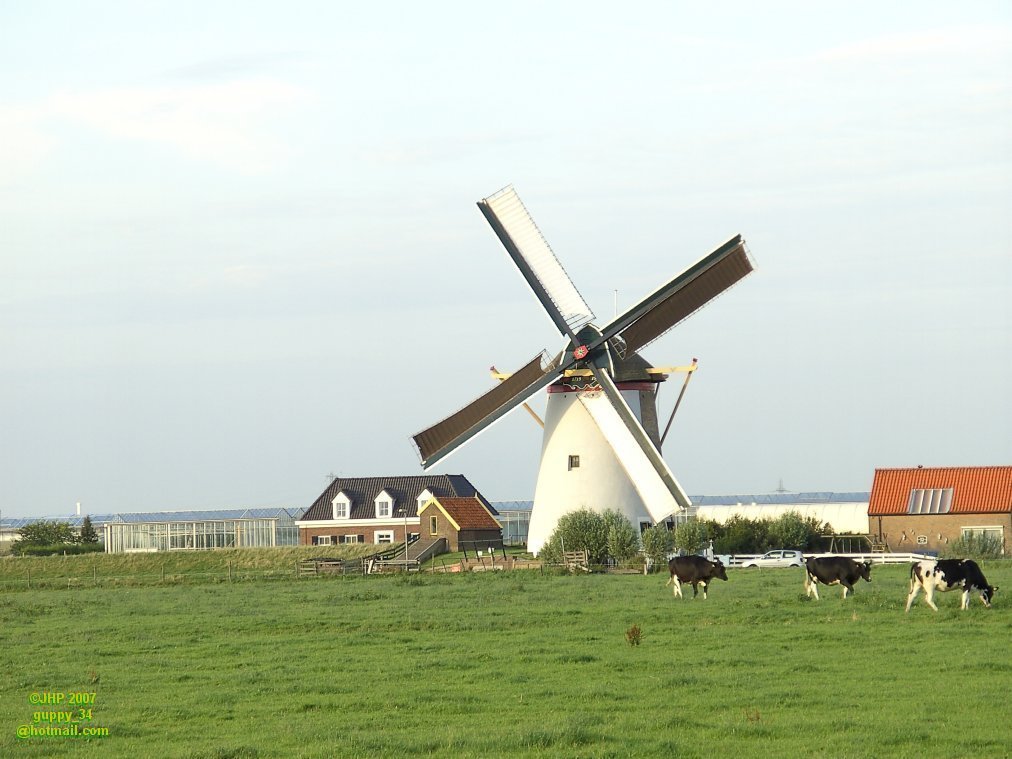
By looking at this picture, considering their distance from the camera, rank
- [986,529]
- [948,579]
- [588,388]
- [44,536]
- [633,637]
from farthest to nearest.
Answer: [44,536], [986,529], [588,388], [948,579], [633,637]

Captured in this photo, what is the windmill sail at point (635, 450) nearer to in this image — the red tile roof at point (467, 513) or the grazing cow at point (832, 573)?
the red tile roof at point (467, 513)

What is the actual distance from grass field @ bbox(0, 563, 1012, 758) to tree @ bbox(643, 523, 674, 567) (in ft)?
54.3

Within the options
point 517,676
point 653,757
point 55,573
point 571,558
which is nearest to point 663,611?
point 517,676

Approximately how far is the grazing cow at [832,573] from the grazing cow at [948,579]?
114 inches

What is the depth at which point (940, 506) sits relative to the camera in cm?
5716

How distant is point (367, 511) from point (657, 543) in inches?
1376

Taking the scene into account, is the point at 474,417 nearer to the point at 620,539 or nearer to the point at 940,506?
the point at 620,539

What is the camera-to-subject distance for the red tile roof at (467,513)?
66000 mm

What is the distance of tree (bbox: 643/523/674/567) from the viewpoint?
4782 centimetres

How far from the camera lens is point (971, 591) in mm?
25297

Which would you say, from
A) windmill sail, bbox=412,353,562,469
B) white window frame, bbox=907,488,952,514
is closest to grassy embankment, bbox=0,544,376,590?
windmill sail, bbox=412,353,562,469

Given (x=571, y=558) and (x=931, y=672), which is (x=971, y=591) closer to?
(x=931, y=672)

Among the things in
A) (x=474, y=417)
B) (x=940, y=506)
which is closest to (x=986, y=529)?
(x=940, y=506)

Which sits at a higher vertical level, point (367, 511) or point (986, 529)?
point (367, 511)
